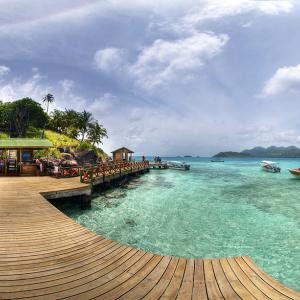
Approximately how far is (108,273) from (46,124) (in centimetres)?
7344

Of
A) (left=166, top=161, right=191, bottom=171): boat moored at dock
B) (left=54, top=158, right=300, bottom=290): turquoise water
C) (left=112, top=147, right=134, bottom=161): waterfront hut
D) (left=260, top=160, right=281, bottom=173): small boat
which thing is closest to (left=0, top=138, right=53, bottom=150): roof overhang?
(left=54, top=158, right=300, bottom=290): turquoise water

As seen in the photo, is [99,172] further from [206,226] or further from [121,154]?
[121,154]

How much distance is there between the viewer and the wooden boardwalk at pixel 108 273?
3.85 meters

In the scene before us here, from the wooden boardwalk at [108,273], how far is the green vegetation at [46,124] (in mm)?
45003

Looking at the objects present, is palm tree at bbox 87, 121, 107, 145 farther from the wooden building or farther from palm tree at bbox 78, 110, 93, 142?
the wooden building

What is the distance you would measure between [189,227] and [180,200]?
716cm

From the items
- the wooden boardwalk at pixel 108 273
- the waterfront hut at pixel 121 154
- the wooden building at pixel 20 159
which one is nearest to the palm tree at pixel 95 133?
the waterfront hut at pixel 121 154

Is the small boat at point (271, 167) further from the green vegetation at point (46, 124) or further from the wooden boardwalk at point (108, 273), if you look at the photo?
the wooden boardwalk at point (108, 273)

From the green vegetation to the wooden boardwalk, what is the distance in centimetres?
4500

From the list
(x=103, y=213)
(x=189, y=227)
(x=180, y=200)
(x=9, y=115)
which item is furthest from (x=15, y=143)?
(x=9, y=115)

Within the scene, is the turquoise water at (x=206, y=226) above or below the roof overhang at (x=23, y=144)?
below

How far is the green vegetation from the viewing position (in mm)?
56500

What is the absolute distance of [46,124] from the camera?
69562 millimetres

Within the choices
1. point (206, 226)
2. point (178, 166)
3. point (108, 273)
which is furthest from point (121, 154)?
point (108, 273)
